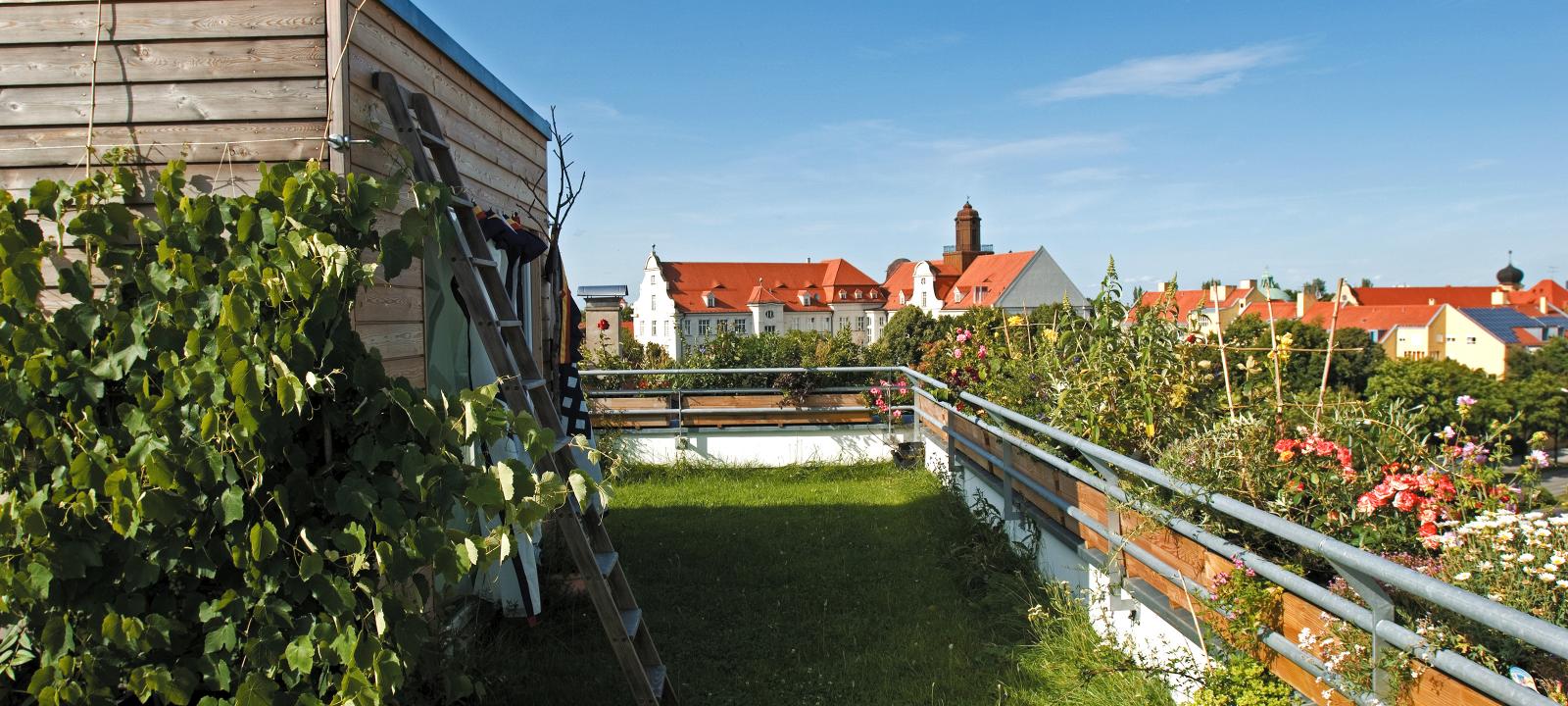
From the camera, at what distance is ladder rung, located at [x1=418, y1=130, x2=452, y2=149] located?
364cm

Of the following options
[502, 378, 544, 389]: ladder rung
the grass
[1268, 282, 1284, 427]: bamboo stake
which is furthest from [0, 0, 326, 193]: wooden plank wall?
[1268, 282, 1284, 427]: bamboo stake

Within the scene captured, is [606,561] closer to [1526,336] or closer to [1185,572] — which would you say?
[1185,572]

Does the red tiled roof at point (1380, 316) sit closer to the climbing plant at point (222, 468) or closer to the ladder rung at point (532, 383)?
the ladder rung at point (532, 383)

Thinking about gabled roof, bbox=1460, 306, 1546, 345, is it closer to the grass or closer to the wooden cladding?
the grass

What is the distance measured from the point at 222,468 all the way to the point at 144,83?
1597 millimetres

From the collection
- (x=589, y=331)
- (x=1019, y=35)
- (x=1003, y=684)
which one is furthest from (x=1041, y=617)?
(x=589, y=331)

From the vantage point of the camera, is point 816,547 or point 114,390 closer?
point 114,390

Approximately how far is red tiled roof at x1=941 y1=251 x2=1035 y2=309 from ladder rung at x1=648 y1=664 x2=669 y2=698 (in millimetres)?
65814

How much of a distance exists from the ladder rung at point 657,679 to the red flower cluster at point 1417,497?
8.84ft

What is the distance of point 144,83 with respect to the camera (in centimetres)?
320

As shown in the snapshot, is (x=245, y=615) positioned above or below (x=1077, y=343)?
below

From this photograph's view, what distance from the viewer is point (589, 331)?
49.4 feet

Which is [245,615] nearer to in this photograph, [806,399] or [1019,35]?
[806,399]

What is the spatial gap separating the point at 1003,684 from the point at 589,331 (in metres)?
11.8
